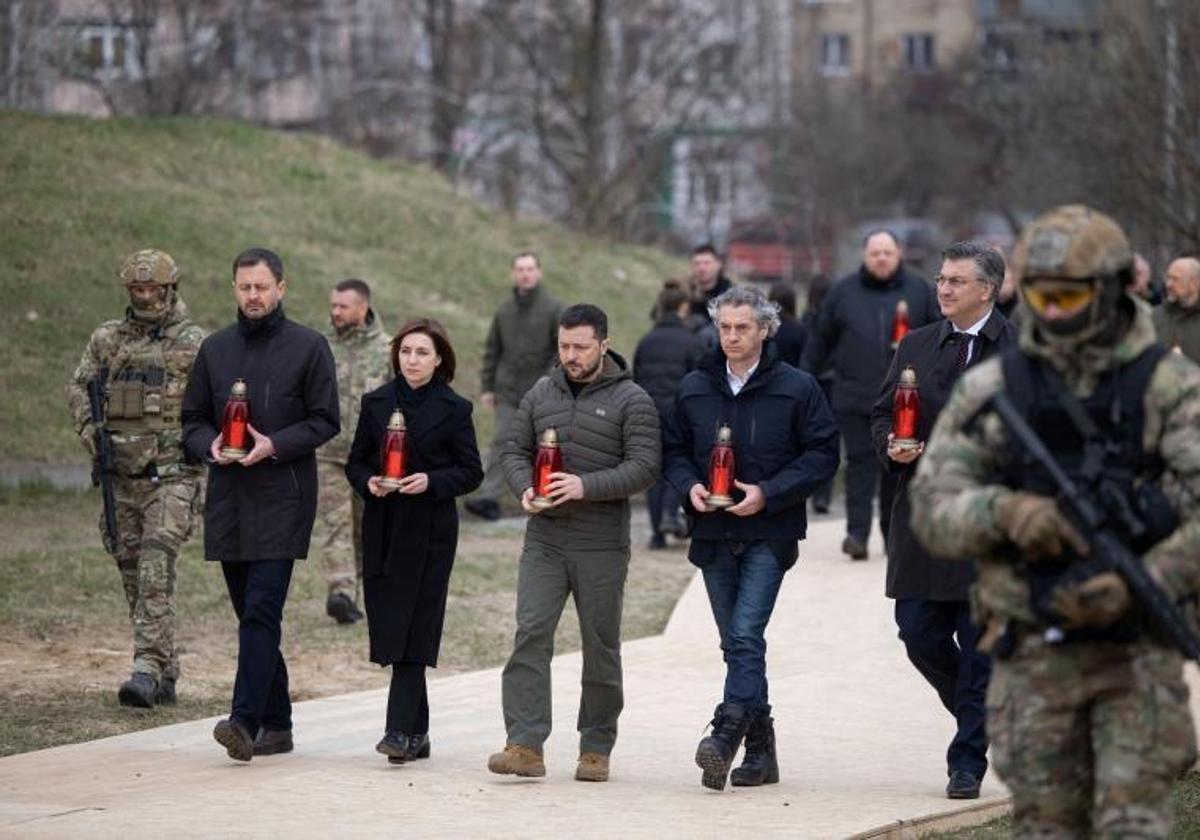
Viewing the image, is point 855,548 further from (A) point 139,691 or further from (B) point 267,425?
(B) point 267,425

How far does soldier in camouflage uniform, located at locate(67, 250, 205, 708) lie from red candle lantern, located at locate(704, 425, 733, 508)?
3059mm

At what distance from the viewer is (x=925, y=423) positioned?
9.51m

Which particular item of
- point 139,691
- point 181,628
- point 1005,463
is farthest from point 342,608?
point 1005,463

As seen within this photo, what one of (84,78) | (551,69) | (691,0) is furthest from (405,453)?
(691,0)

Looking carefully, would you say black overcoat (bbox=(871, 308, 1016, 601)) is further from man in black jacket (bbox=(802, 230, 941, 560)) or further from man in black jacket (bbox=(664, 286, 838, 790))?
man in black jacket (bbox=(802, 230, 941, 560))

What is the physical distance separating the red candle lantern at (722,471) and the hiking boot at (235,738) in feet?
6.99

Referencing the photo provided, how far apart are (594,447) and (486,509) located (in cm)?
1072

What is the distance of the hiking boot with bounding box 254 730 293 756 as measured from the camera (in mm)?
10219

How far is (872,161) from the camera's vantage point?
192 feet

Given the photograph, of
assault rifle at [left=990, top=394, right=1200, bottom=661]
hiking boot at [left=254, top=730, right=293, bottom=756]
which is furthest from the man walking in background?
assault rifle at [left=990, top=394, right=1200, bottom=661]

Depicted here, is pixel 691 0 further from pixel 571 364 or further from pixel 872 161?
pixel 571 364

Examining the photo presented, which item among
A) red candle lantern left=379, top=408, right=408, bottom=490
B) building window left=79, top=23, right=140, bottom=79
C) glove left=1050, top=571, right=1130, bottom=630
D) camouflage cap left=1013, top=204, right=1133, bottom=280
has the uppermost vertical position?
building window left=79, top=23, right=140, bottom=79

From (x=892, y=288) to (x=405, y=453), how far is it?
7445 millimetres

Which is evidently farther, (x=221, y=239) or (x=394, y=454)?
(x=221, y=239)
